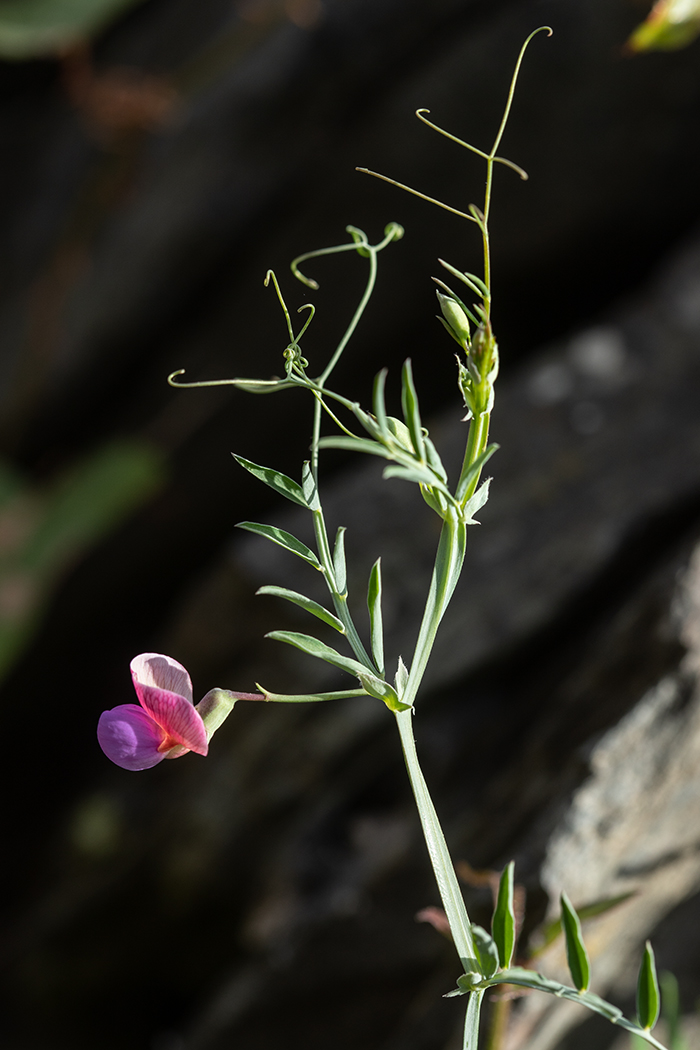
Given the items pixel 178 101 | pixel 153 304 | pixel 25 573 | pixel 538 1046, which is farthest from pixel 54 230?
pixel 538 1046

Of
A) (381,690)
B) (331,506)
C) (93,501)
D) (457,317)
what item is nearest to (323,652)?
(381,690)

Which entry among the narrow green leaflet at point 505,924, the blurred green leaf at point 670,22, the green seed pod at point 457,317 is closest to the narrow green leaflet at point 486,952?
the narrow green leaflet at point 505,924

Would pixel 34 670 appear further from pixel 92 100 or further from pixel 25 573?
pixel 92 100

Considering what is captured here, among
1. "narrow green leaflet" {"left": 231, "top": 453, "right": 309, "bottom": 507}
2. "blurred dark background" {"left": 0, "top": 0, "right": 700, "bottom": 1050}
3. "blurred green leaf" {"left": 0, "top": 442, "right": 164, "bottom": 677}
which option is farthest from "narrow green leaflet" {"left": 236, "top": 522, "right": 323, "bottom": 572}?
"blurred green leaf" {"left": 0, "top": 442, "right": 164, "bottom": 677}

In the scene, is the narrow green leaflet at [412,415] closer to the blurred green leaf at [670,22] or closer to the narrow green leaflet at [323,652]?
the narrow green leaflet at [323,652]

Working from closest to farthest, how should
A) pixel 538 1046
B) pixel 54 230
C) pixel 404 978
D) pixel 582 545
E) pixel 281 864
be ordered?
pixel 538 1046, pixel 404 978, pixel 582 545, pixel 281 864, pixel 54 230
